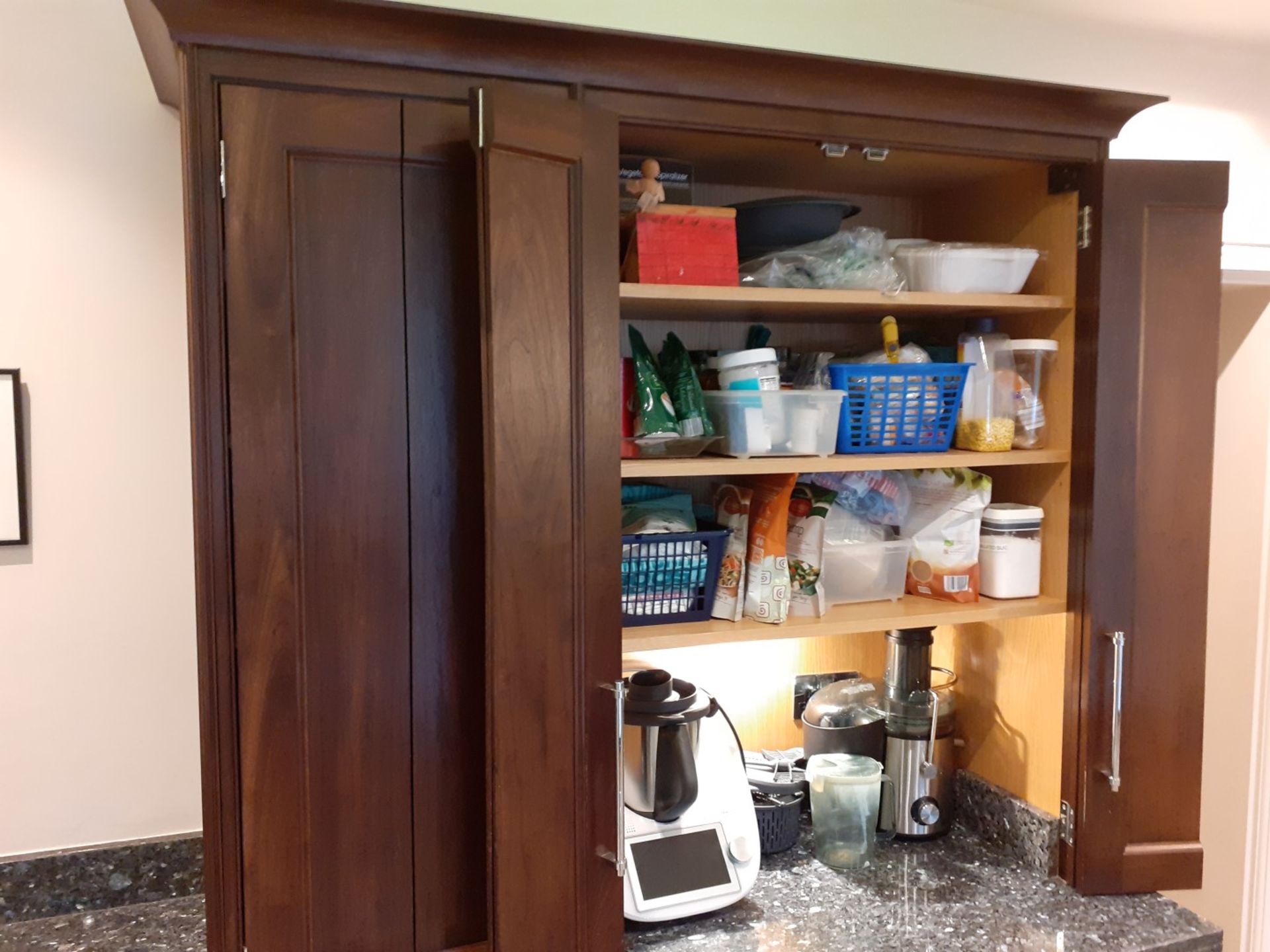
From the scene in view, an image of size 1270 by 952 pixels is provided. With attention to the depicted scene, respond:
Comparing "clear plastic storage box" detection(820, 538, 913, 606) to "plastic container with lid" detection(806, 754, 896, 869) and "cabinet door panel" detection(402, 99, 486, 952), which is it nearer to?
"plastic container with lid" detection(806, 754, 896, 869)

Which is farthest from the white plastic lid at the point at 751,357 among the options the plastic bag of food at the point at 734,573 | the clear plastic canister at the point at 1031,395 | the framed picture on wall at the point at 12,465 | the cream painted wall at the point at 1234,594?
the cream painted wall at the point at 1234,594

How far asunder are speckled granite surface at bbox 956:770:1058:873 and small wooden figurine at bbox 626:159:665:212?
1262 millimetres

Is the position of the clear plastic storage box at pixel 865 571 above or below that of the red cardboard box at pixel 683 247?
below

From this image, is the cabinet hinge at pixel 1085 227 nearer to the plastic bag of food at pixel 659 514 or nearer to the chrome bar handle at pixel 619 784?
the plastic bag of food at pixel 659 514

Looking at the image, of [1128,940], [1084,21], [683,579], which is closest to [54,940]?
[683,579]

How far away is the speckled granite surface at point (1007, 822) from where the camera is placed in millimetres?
1728

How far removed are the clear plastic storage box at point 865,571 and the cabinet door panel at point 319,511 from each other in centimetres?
77

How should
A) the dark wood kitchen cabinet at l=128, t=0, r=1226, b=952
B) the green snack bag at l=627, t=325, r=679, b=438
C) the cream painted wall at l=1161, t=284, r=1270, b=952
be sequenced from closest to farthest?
the dark wood kitchen cabinet at l=128, t=0, r=1226, b=952 → the green snack bag at l=627, t=325, r=679, b=438 → the cream painted wall at l=1161, t=284, r=1270, b=952

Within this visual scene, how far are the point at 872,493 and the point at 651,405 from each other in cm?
50

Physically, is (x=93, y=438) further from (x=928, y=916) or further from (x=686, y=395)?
(x=928, y=916)

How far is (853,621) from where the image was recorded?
1.62m

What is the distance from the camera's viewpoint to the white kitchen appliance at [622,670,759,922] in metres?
1.54

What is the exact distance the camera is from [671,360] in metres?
1.60

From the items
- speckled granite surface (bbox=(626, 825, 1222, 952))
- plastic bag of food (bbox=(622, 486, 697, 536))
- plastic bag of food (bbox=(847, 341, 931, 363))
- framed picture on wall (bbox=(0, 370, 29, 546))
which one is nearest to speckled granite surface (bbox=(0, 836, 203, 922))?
framed picture on wall (bbox=(0, 370, 29, 546))
